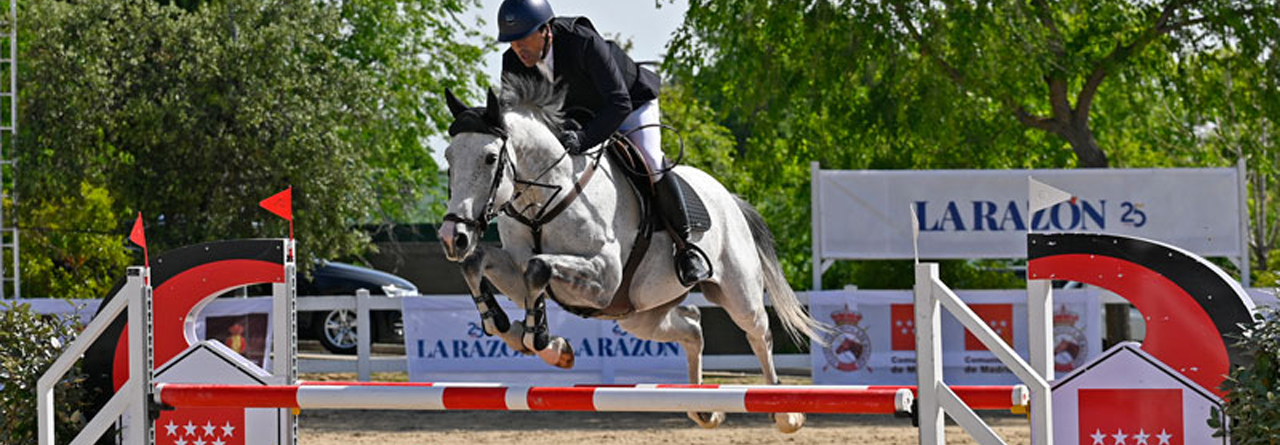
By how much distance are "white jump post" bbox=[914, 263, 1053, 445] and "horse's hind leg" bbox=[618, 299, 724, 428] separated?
1.72 meters

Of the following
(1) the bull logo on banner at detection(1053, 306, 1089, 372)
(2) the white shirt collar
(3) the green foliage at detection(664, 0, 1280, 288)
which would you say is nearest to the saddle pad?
(2) the white shirt collar

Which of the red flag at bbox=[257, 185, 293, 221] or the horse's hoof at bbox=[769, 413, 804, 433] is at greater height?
the red flag at bbox=[257, 185, 293, 221]

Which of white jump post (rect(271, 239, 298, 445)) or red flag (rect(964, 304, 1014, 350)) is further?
red flag (rect(964, 304, 1014, 350))

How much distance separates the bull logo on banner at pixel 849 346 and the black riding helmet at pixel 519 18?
6.16 meters

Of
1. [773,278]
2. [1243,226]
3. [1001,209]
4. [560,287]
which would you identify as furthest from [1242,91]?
[560,287]

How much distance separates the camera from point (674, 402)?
14.5 ft

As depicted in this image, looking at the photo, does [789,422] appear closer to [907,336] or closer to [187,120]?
[907,336]

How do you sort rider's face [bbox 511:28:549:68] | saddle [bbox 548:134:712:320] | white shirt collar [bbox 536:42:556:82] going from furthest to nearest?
saddle [bbox 548:134:712:320] < white shirt collar [bbox 536:42:556:82] < rider's face [bbox 511:28:549:68]

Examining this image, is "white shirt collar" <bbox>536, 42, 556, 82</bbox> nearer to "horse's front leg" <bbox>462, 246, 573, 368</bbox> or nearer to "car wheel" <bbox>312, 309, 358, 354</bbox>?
"horse's front leg" <bbox>462, 246, 573, 368</bbox>

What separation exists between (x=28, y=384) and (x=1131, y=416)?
3.64 meters

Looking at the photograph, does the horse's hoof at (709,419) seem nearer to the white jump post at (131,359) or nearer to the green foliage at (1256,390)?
the green foliage at (1256,390)

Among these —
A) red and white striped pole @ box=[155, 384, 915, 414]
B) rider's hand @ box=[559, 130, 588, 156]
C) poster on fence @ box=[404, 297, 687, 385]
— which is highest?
rider's hand @ box=[559, 130, 588, 156]

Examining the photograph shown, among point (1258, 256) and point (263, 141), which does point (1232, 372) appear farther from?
point (1258, 256)

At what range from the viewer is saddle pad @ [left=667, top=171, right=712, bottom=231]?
18.5ft
